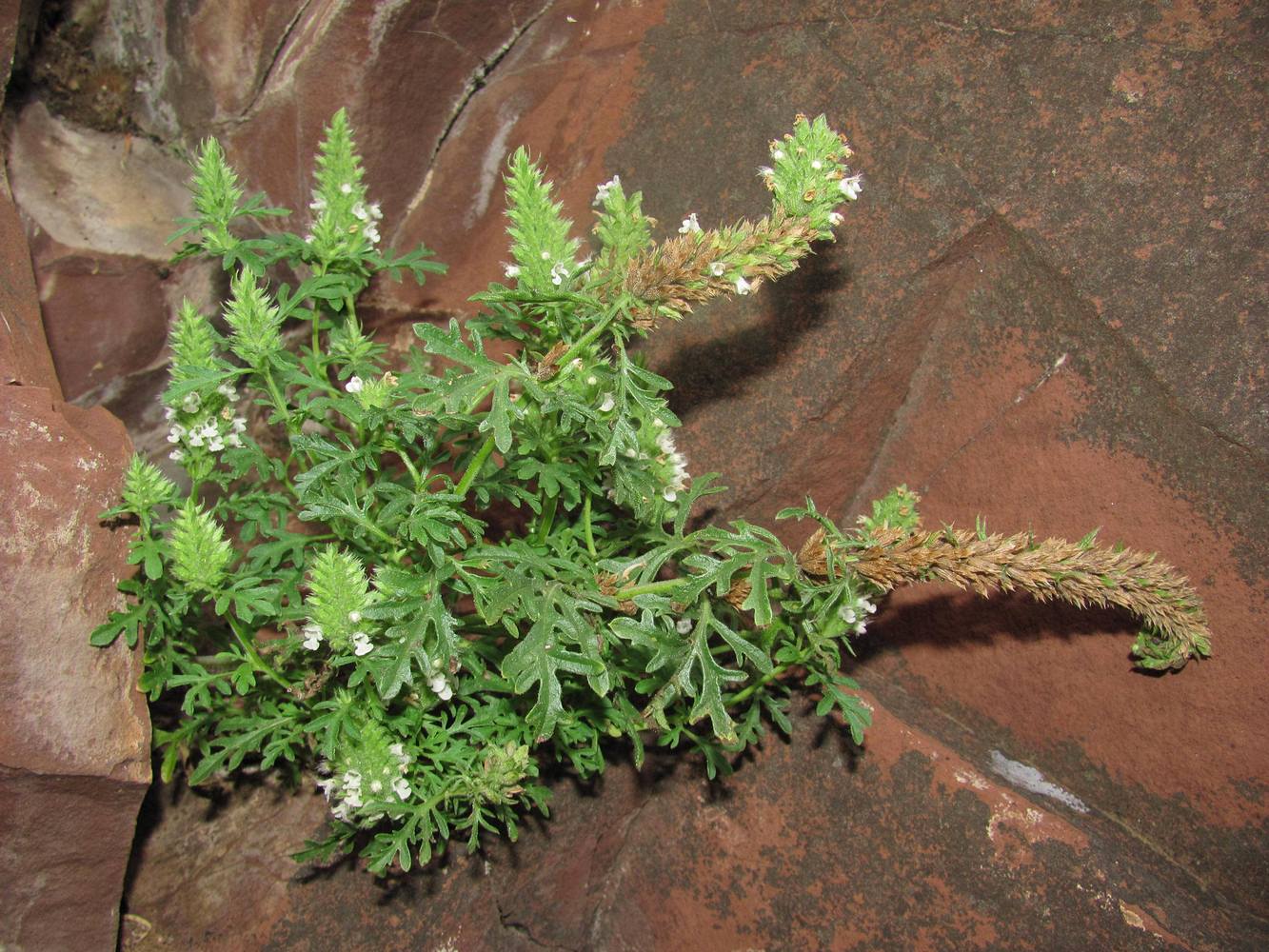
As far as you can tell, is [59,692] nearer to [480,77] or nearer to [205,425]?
[205,425]

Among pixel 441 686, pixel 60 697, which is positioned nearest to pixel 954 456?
pixel 441 686

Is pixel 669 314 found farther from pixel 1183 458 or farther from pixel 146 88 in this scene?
pixel 146 88

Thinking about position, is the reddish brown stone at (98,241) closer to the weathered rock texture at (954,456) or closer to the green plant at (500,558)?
the weathered rock texture at (954,456)

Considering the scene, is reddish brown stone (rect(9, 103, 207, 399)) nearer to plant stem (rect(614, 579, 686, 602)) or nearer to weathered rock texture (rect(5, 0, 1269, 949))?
weathered rock texture (rect(5, 0, 1269, 949))

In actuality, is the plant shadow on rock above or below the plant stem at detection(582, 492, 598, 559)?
above

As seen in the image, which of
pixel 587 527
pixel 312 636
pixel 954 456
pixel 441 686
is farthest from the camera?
pixel 954 456

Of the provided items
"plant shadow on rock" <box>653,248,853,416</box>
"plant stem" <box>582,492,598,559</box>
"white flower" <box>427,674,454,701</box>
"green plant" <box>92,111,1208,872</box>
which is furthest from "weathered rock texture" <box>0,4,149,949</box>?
"plant shadow on rock" <box>653,248,853,416</box>
